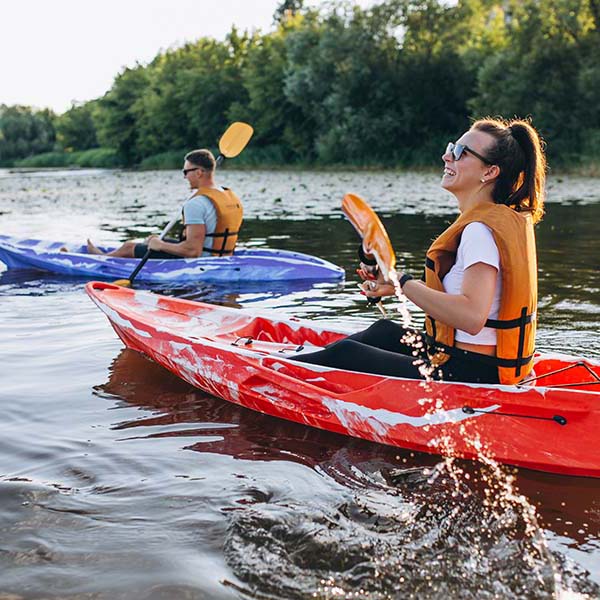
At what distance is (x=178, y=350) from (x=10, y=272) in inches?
204

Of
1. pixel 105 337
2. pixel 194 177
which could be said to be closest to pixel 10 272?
pixel 194 177

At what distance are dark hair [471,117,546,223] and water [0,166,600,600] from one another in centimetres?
120

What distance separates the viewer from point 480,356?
11.5 ft

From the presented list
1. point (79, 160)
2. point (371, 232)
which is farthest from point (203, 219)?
point (79, 160)

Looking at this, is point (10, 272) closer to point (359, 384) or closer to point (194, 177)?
point (194, 177)

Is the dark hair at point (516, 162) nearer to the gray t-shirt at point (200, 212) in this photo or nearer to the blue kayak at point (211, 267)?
the gray t-shirt at point (200, 212)

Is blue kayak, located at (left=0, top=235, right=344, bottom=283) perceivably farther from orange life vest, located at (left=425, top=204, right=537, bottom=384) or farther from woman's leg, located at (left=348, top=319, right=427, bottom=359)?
orange life vest, located at (left=425, top=204, right=537, bottom=384)

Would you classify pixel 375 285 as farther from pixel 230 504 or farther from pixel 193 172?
pixel 193 172

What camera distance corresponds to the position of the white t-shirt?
319 centimetres

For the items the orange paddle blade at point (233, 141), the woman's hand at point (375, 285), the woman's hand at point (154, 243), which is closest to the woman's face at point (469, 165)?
the woman's hand at point (375, 285)

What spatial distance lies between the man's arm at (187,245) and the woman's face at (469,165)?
5.08m

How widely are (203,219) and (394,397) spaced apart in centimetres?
475

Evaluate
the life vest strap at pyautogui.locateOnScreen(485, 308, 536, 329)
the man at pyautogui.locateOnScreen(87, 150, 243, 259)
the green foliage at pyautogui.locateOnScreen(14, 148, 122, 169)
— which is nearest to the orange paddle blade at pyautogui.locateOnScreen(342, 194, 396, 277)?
the life vest strap at pyautogui.locateOnScreen(485, 308, 536, 329)

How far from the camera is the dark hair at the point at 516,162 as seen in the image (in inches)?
129
